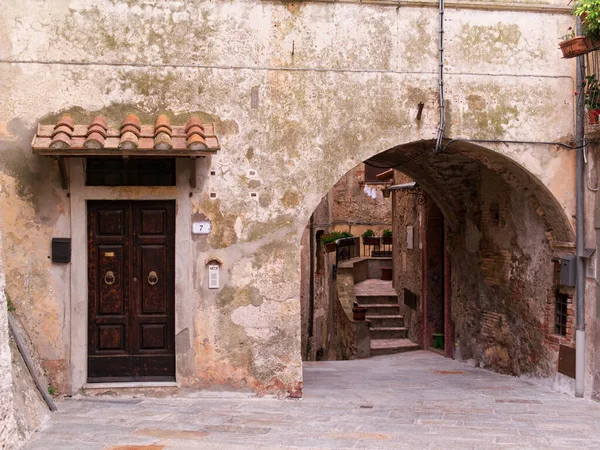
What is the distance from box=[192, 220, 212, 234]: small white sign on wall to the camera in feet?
26.6

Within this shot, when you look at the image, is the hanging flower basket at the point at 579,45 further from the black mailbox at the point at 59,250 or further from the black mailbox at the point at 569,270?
the black mailbox at the point at 59,250

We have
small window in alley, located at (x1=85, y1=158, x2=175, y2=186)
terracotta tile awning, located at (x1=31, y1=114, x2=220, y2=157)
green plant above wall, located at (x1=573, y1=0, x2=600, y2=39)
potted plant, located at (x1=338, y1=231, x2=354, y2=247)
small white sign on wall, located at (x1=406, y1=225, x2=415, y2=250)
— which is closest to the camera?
terracotta tile awning, located at (x1=31, y1=114, x2=220, y2=157)

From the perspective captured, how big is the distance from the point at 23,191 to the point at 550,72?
6230mm

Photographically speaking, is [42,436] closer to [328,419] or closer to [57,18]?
[328,419]

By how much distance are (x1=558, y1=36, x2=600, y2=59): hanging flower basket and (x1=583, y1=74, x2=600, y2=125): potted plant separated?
2.11 ft

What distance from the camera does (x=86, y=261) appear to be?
801 cm

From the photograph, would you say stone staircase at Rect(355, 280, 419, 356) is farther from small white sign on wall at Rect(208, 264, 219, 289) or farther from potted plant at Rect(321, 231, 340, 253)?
small white sign on wall at Rect(208, 264, 219, 289)

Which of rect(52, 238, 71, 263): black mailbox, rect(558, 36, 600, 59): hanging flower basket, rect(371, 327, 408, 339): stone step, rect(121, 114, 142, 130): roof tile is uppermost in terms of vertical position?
rect(558, 36, 600, 59): hanging flower basket

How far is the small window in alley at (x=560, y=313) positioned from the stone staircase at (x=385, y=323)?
709 cm

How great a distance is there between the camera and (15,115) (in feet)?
25.8

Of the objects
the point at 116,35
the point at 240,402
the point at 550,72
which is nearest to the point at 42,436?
the point at 240,402

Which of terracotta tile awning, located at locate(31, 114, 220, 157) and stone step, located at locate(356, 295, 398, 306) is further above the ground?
terracotta tile awning, located at locate(31, 114, 220, 157)

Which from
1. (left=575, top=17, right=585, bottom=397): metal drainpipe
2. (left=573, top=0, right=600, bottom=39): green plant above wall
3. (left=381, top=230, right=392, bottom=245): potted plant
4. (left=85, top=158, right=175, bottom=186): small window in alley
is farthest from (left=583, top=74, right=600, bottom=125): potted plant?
(left=381, top=230, right=392, bottom=245): potted plant

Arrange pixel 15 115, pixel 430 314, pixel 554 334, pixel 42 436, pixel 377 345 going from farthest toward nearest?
pixel 377 345 < pixel 430 314 < pixel 554 334 < pixel 15 115 < pixel 42 436
